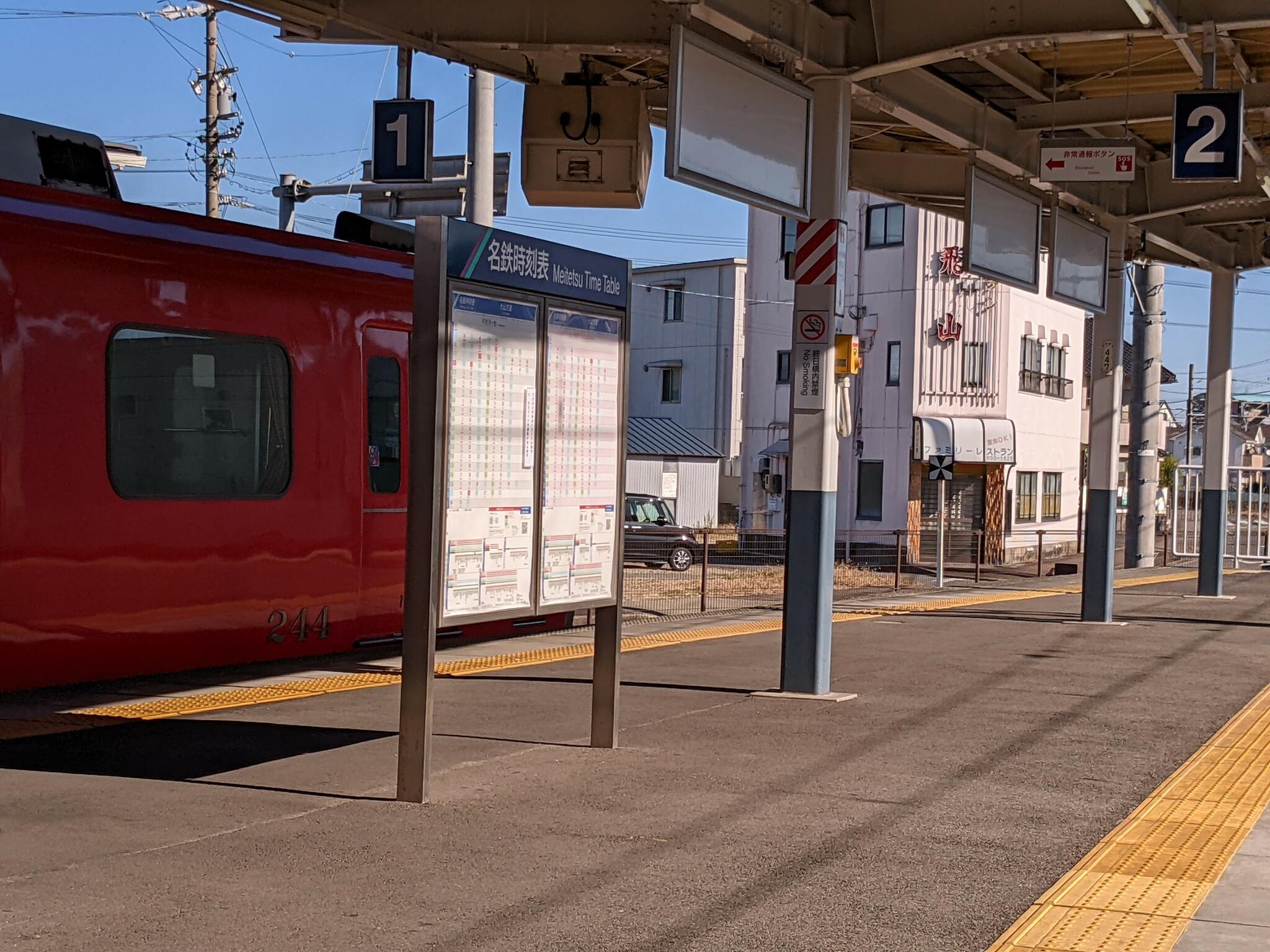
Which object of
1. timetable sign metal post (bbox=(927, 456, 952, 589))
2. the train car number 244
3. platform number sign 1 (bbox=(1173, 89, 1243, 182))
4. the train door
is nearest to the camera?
platform number sign 1 (bbox=(1173, 89, 1243, 182))

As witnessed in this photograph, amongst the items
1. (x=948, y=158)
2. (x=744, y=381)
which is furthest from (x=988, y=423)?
(x=948, y=158)

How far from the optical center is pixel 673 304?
5406cm

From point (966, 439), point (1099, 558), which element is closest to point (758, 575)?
point (1099, 558)

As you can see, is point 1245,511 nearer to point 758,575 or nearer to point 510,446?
point 758,575

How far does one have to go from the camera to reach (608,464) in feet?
27.0

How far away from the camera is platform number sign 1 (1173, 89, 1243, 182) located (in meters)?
10.6

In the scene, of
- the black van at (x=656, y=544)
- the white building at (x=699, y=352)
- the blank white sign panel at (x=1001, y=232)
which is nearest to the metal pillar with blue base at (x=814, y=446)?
the blank white sign panel at (x=1001, y=232)

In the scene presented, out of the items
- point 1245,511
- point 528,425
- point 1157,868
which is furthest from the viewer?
point 1245,511

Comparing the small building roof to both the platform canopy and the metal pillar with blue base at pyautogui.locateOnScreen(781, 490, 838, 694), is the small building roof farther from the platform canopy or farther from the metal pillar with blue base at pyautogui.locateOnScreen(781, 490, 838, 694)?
the metal pillar with blue base at pyautogui.locateOnScreen(781, 490, 838, 694)

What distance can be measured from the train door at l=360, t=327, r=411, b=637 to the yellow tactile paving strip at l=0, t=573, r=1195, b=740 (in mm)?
641

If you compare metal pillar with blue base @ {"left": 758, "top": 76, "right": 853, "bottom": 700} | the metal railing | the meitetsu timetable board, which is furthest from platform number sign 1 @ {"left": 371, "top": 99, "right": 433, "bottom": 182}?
the metal railing

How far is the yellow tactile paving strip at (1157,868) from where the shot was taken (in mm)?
5043

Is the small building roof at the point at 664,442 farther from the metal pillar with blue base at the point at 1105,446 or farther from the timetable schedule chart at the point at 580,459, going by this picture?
the timetable schedule chart at the point at 580,459

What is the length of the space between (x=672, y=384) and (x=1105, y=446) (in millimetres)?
38999
